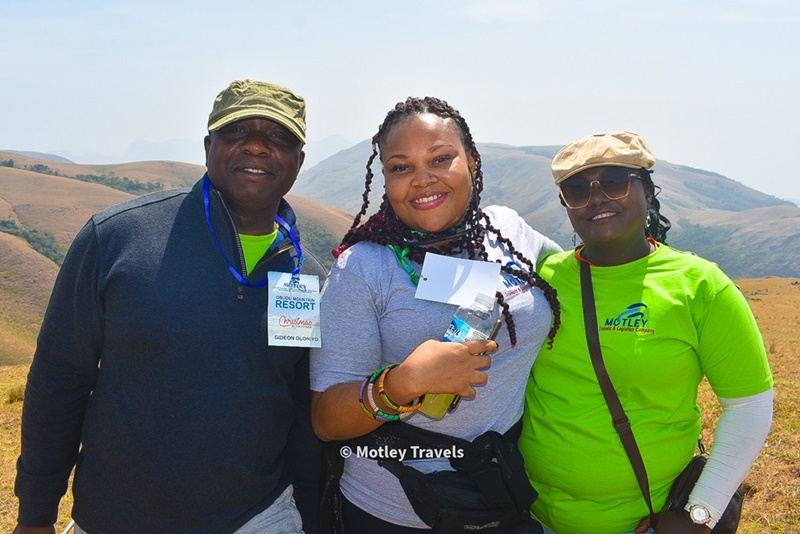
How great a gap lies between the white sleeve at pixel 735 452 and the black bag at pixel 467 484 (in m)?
0.79

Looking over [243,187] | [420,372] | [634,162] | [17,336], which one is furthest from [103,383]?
[17,336]

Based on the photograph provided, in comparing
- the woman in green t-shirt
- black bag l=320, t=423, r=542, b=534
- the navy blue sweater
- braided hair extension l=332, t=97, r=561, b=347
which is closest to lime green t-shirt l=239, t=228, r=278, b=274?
the navy blue sweater

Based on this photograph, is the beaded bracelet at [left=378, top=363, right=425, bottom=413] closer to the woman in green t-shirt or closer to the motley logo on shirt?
the woman in green t-shirt

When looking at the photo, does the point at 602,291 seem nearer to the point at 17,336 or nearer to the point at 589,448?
the point at 589,448

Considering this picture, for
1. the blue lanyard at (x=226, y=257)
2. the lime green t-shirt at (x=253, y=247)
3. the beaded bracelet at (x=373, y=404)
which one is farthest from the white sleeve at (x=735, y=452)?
the lime green t-shirt at (x=253, y=247)

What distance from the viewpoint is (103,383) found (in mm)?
2746

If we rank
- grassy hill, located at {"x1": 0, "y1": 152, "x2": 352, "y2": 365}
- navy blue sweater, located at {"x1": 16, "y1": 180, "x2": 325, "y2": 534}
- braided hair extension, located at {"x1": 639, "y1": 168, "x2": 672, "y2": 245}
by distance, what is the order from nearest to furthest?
navy blue sweater, located at {"x1": 16, "y1": 180, "x2": 325, "y2": 534} → braided hair extension, located at {"x1": 639, "y1": 168, "x2": 672, "y2": 245} → grassy hill, located at {"x1": 0, "y1": 152, "x2": 352, "y2": 365}

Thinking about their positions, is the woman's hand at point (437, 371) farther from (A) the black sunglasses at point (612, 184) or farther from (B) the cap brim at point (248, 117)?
(B) the cap brim at point (248, 117)

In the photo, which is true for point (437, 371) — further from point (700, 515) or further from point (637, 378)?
point (700, 515)

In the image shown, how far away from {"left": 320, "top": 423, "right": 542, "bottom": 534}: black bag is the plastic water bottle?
0.17 meters

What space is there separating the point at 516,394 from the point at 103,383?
1.94 m

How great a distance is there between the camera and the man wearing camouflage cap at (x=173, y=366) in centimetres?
262

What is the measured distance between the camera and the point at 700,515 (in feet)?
8.86

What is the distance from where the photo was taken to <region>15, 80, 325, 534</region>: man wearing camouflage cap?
2625mm
